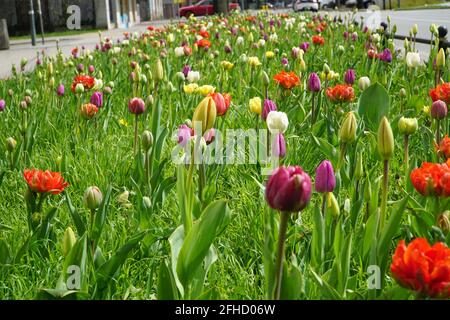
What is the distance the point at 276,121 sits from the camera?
1.67 meters

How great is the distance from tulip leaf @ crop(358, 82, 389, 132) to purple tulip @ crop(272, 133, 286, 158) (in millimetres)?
1039

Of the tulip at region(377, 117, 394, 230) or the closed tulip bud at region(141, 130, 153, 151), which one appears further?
the closed tulip bud at region(141, 130, 153, 151)

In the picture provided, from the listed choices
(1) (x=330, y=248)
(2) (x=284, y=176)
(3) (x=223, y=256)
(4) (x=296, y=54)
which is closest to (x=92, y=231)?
(3) (x=223, y=256)

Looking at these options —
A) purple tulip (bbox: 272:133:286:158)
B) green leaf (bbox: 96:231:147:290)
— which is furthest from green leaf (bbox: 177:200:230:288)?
purple tulip (bbox: 272:133:286:158)

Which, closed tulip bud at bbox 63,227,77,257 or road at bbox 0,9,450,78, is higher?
closed tulip bud at bbox 63,227,77,257

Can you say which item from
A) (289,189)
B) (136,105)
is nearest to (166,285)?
(289,189)

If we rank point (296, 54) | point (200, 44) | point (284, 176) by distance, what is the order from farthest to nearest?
1. point (200, 44)
2. point (296, 54)
3. point (284, 176)

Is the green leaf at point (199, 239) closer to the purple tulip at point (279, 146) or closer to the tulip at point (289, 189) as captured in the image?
the tulip at point (289, 189)

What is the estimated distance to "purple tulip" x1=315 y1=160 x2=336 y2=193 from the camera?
4.61 feet

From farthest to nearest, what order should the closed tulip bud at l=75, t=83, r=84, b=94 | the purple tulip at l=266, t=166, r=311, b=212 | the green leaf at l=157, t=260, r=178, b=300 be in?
1. the closed tulip bud at l=75, t=83, r=84, b=94
2. the green leaf at l=157, t=260, r=178, b=300
3. the purple tulip at l=266, t=166, r=311, b=212

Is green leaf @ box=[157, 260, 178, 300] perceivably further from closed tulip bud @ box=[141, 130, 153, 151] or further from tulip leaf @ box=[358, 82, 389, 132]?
tulip leaf @ box=[358, 82, 389, 132]

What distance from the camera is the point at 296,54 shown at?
397 cm
